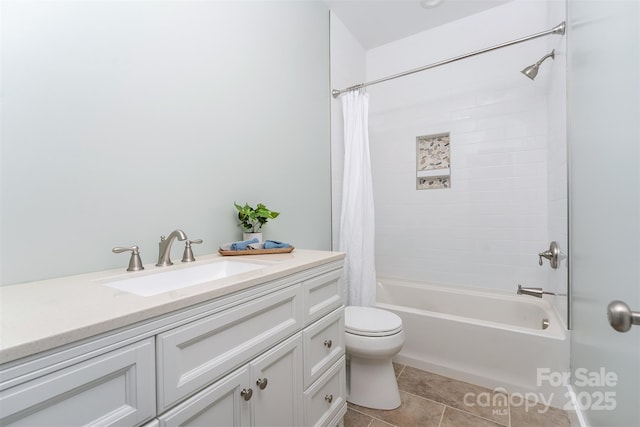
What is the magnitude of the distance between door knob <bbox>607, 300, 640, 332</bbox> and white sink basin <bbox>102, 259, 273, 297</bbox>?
3.21ft

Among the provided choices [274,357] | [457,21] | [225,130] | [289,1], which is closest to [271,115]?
[225,130]

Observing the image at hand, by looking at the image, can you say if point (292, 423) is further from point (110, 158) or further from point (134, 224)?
point (110, 158)

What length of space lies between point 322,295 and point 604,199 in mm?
1000

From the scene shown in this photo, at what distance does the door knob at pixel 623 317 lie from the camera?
542 millimetres

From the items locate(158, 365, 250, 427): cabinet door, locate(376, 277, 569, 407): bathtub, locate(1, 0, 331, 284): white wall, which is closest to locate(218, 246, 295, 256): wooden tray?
locate(1, 0, 331, 284): white wall

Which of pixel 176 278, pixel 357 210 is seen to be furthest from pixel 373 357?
pixel 176 278

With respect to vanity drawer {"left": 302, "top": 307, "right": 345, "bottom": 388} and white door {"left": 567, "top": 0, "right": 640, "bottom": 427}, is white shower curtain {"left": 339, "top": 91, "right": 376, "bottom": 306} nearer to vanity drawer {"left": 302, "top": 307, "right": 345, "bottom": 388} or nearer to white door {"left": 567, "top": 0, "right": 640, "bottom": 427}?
vanity drawer {"left": 302, "top": 307, "right": 345, "bottom": 388}

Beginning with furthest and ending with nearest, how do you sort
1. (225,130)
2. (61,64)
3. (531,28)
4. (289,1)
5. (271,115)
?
(531,28)
(289,1)
(271,115)
(225,130)
(61,64)

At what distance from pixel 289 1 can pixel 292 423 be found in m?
2.27

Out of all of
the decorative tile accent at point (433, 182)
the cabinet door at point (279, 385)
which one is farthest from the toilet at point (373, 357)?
the decorative tile accent at point (433, 182)

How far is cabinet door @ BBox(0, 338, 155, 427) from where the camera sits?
0.44 meters

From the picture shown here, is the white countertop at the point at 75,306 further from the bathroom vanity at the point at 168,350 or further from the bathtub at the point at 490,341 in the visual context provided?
the bathtub at the point at 490,341

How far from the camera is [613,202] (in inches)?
30.5

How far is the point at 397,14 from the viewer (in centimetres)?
227
